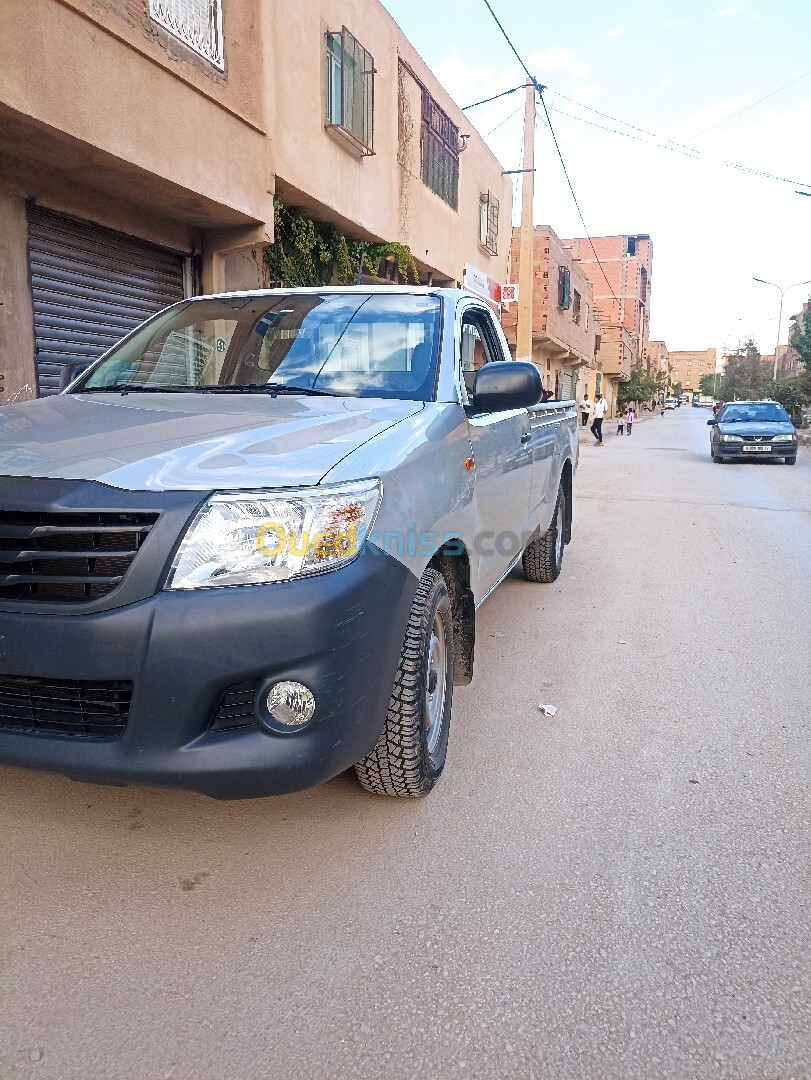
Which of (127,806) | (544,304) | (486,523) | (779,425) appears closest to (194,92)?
(486,523)

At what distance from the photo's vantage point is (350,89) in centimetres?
1167

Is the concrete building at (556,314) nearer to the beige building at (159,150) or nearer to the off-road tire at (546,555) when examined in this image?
the beige building at (159,150)

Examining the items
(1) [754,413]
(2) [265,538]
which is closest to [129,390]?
(2) [265,538]

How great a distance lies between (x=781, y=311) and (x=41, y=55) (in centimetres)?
5442

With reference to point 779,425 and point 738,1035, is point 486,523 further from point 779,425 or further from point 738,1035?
point 779,425

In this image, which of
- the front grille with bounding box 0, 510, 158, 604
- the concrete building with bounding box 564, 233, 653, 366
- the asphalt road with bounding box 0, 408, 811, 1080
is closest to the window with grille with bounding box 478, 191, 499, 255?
the asphalt road with bounding box 0, 408, 811, 1080

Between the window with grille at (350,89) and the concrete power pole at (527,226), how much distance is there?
16.0 feet

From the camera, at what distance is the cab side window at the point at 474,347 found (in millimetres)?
3773

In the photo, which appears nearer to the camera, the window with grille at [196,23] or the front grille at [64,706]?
the front grille at [64,706]

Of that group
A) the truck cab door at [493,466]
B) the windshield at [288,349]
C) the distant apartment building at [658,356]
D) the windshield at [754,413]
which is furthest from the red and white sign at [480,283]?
the distant apartment building at [658,356]

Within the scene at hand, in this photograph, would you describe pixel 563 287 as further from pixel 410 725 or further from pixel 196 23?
pixel 410 725

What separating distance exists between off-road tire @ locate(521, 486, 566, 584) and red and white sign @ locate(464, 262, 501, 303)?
11.1 m

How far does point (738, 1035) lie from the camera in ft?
5.91

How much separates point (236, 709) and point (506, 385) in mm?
1833
